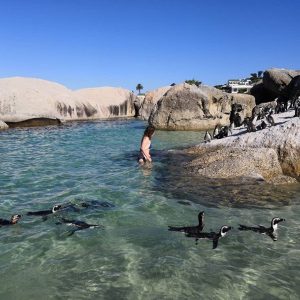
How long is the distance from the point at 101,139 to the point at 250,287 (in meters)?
20.5

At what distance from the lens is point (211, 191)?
Answer: 36.0 ft

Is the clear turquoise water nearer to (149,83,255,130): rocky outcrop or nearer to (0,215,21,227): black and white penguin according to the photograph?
(0,215,21,227): black and white penguin

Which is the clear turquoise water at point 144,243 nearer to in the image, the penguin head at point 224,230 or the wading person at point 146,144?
the penguin head at point 224,230

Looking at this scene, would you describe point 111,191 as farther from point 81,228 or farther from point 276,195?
point 276,195

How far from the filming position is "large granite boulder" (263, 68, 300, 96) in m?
36.6

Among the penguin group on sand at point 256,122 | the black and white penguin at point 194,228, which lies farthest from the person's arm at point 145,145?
the black and white penguin at point 194,228

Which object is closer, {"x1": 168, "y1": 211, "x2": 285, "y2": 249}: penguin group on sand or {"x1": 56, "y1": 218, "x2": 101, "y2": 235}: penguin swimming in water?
{"x1": 168, "y1": 211, "x2": 285, "y2": 249}: penguin group on sand

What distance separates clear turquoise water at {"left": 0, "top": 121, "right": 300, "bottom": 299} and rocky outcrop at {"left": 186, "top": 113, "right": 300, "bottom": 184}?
2.75 feet

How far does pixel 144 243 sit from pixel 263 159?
6.56 m

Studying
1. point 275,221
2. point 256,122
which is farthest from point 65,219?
point 256,122

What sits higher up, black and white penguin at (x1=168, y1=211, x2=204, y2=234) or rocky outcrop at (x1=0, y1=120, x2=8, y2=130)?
rocky outcrop at (x1=0, y1=120, x2=8, y2=130)

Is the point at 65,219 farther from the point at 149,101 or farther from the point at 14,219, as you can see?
the point at 149,101

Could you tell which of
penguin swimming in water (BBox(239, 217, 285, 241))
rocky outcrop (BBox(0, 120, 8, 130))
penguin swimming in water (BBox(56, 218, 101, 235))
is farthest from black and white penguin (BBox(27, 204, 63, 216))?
rocky outcrop (BBox(0, 120, 8, 130))

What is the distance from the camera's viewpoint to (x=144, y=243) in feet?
25.0
